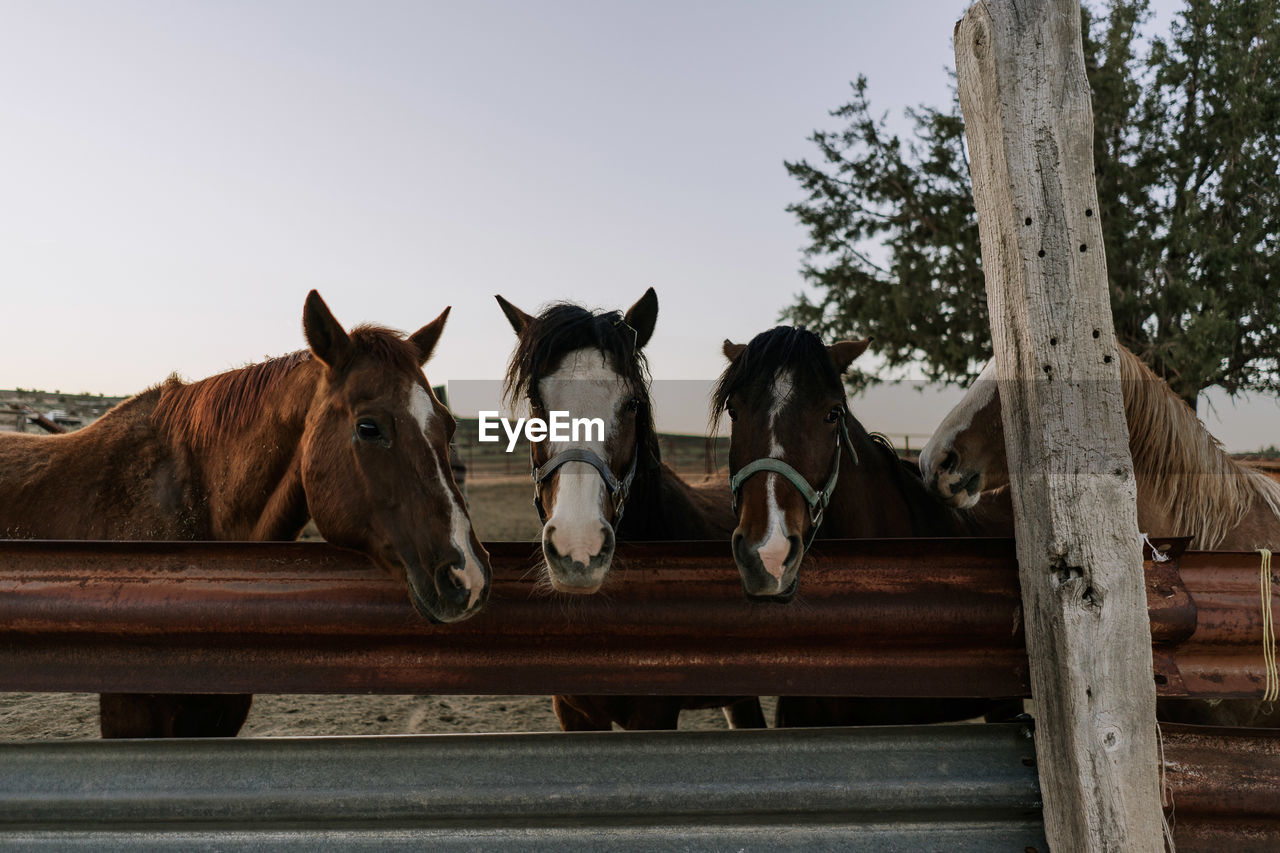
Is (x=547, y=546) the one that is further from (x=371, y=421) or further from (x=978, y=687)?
(x=978, y=687)

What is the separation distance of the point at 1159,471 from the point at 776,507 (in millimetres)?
1984

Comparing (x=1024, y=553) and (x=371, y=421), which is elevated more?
(x=371, y=421)

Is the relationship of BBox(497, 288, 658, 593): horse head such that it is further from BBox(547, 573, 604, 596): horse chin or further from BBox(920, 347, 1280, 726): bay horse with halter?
BBox(920, 347, 1280, 726): bay horse with halter

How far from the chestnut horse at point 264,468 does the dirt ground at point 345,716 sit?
7.51ft

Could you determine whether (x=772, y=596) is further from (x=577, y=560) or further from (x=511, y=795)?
(x=511, y=795)

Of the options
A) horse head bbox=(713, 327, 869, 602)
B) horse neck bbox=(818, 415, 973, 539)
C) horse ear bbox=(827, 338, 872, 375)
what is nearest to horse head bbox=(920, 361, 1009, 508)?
horse neck bbox=(818, 415, 973, 539)

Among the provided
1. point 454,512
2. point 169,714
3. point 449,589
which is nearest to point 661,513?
point 454,512

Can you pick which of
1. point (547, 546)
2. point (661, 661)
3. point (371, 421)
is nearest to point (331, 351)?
point (371, 421)

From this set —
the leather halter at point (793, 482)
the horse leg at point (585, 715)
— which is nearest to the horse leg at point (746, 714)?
the horse leg at point (585, 715)

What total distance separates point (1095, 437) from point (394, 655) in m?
1.74

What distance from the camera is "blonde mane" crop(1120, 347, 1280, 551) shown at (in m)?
2.98

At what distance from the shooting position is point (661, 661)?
5.59 feet

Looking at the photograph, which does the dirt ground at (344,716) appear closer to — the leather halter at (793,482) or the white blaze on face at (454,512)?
the white blaze on face at (454,512)

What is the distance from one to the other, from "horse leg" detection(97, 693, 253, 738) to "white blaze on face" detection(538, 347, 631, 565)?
1178 millimetres
